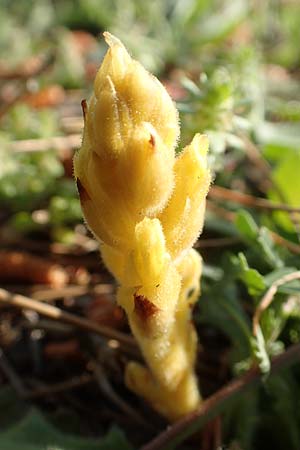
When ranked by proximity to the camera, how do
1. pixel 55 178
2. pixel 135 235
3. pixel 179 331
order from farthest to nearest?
1. pixel 55 178
2. pixel 179 331
3. pixel 135 235

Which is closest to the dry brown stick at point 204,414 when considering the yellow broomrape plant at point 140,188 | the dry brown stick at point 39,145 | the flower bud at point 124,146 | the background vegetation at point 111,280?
the background vegetation at point 111,280

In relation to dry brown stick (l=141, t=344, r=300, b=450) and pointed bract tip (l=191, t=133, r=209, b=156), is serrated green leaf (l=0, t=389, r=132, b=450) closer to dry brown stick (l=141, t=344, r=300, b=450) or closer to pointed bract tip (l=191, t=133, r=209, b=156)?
dry brown stick (l=141, t=344, r=300, b=450)

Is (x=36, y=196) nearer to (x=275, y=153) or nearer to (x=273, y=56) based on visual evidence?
(x=275, y=153)

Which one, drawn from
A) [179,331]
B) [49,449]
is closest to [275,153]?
[179,331]

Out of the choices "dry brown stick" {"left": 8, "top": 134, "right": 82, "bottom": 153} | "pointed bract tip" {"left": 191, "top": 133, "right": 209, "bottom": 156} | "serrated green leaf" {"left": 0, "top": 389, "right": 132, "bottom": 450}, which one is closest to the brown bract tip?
"pointed bract tip" {"left": 191, "top": 133, "right": 209, "bottom": 156}

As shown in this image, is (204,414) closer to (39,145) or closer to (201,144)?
(201,144)

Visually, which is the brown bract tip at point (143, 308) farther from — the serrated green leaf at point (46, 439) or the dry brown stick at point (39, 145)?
the dry brown stick at point (39, 145)

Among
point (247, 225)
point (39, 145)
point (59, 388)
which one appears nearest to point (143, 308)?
point (247, 225)
